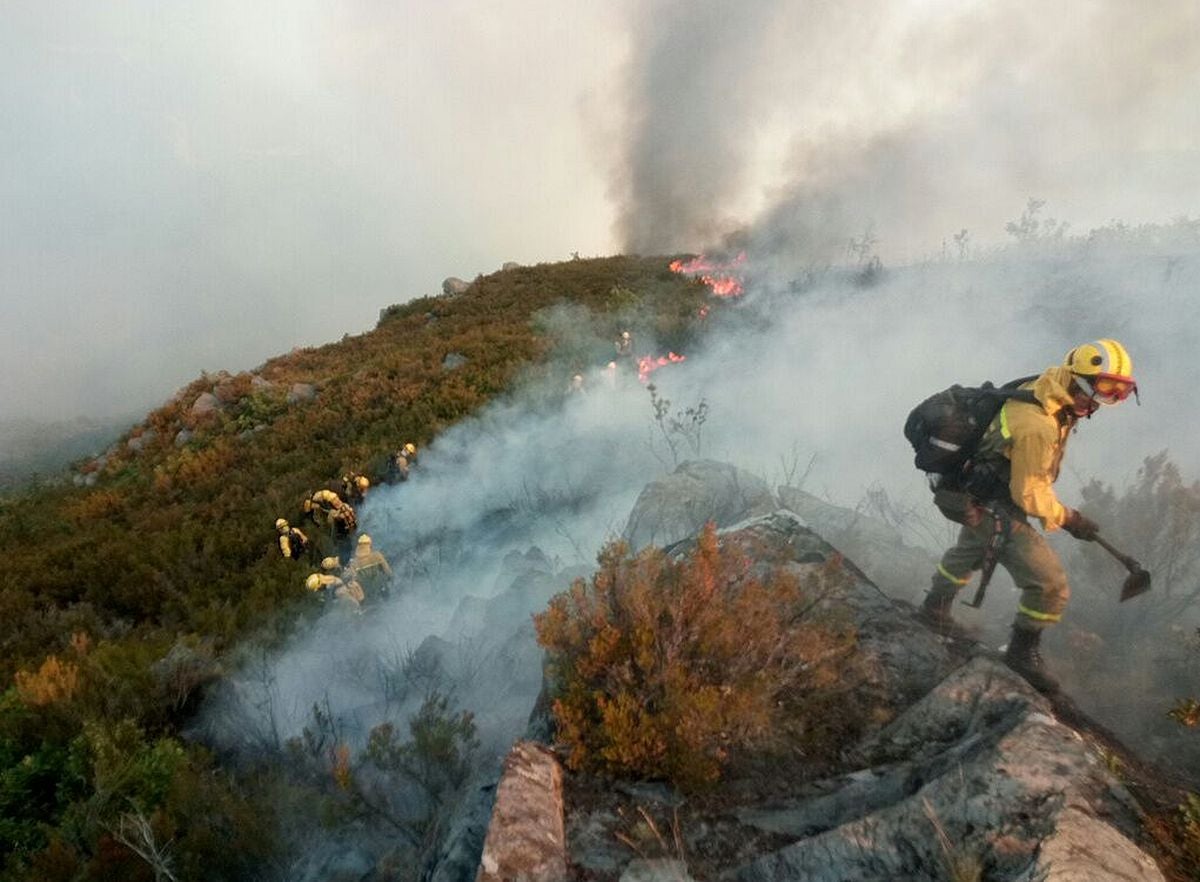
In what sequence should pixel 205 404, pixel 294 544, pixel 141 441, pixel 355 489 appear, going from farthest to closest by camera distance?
pixel 205 404, pixel 141 441, pixel 355 489, pixel 294 544

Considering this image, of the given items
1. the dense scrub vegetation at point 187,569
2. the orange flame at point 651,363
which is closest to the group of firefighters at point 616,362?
the orange flame at point 651,363

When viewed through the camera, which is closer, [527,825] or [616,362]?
[527,825]

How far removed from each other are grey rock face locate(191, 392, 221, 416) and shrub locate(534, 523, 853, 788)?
16.2 m

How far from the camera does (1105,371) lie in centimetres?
369

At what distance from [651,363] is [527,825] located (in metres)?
10.7

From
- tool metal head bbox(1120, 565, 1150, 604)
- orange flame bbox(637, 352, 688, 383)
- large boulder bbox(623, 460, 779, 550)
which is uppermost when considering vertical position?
orange flame bbox(637, 352, 688, 383)

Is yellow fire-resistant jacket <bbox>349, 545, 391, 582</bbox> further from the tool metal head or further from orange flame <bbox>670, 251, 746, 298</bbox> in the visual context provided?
orange flame <bbox>670, 251, 746, 298</bbox>

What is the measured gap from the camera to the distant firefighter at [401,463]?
998 cm

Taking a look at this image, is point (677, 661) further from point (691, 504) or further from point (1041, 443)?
point (691, 504)

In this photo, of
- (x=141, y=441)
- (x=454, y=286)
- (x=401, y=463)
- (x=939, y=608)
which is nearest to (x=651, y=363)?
(x=401, y=463)

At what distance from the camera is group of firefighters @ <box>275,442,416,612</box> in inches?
270

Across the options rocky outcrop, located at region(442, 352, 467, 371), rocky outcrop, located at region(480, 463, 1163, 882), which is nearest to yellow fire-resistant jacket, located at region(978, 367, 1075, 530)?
rocky outcrop, located at region(480, 463, 1163, 882)

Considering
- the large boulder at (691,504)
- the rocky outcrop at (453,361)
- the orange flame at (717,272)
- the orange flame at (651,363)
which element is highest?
the orange flame at (717,272)

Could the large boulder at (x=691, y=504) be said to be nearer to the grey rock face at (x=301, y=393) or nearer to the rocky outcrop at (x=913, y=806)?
the rocky outcrop at (x=913, y=806)
